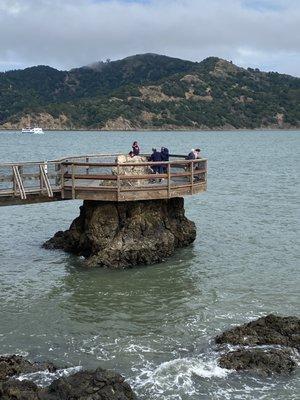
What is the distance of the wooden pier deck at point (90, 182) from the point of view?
21.0 metres

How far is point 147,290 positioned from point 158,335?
3.86 metres

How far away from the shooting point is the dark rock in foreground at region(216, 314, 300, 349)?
1460 cm

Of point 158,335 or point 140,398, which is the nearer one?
point 140,398

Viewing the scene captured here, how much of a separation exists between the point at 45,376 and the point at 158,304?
5.69 m

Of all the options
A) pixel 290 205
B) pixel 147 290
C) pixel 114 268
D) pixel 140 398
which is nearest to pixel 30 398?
pixel 140 398

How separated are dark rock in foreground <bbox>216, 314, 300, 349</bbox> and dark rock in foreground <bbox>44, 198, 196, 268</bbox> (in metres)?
7.44

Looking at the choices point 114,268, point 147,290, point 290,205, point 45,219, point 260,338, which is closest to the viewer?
point 260,338

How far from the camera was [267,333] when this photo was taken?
14.8 meters

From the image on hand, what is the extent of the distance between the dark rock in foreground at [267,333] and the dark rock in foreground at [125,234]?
7.44 meters

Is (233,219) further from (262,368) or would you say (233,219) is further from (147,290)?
(262,368)

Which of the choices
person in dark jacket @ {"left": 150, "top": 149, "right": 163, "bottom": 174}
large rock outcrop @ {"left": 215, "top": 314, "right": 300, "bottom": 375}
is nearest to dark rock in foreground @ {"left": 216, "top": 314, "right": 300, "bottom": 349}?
large rock outcrop @ {"left": 215, "top": 314, "right": 300, "bottom": 375}

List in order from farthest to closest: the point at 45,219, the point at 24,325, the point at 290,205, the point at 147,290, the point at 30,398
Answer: the point at 290,205 → the point at 45,219 → the point at 147,290 → the point at 24,325 → the point at 30,398

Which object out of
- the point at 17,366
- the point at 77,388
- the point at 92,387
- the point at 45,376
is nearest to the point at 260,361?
the point at 92,387

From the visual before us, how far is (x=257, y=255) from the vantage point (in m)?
23.9
